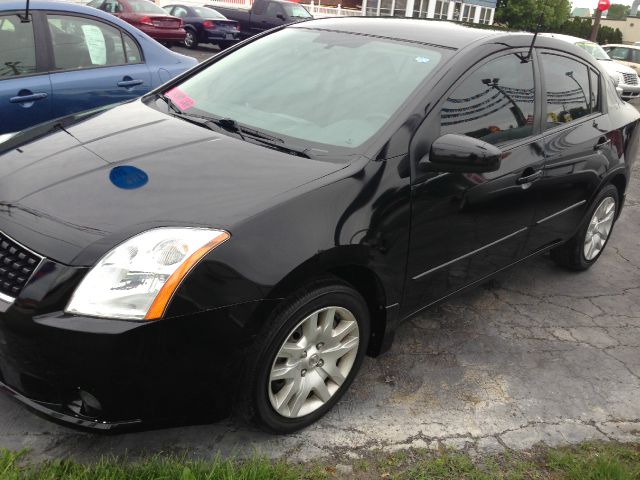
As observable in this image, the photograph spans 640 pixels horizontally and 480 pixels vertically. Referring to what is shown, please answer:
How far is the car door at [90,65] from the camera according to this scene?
445 centimetres

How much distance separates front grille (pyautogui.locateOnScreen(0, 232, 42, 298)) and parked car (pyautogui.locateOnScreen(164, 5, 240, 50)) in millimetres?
16268

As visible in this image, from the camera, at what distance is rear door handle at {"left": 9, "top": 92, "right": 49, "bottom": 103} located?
4.12 m

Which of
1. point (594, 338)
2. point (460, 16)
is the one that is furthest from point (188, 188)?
point (460, 16)

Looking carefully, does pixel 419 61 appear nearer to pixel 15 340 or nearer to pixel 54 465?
pixel 15 340

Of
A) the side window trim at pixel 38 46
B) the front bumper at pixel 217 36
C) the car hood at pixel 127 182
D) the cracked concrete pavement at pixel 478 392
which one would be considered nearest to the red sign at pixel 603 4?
the front bumper at pixel 217 36

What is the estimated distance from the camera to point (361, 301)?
103 inches

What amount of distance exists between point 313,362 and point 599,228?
2981 millimetres

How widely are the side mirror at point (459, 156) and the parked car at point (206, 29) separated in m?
15.9

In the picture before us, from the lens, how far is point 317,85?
303cm

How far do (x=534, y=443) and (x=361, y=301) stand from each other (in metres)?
1.02

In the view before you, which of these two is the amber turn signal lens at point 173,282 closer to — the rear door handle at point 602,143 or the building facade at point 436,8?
the rear door handle at point 602,143

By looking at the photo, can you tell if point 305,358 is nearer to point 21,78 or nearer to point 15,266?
point 15,266

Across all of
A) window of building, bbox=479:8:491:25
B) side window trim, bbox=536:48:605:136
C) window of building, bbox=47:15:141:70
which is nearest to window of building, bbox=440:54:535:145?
side window trim, bbox=536:48:605:136

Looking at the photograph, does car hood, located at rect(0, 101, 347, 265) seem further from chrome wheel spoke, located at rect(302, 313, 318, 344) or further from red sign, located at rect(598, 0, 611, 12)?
red sign, located at rect(598, 0, 611, 12)
